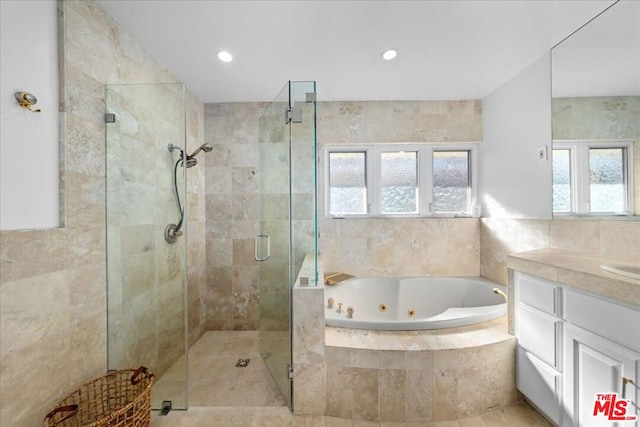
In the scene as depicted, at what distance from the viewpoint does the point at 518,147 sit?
2.24 metres

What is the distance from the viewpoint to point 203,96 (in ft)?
8.29

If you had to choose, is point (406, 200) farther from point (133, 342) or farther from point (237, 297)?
point (133, 342)

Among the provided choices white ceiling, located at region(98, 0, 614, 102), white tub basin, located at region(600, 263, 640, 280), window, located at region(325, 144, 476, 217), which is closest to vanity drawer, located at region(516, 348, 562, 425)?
white tub basin, located at region(600, 263, 640, 280)

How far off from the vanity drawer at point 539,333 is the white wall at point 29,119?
2.60 m

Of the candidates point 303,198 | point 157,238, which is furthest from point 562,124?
point 157,238

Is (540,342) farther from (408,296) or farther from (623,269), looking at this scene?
(408,296)

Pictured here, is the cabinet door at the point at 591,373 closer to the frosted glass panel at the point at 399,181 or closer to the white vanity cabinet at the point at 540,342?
the white vanity cabinet at the point at 540,342

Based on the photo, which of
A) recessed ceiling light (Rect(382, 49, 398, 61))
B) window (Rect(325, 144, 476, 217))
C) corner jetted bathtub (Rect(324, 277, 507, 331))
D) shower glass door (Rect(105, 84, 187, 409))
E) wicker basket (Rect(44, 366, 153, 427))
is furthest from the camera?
window (Rect(325, 144, 476, 217))

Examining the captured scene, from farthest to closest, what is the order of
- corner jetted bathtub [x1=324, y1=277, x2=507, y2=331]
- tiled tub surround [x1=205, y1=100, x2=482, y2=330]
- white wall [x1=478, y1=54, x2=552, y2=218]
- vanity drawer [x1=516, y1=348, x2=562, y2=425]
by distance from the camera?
tiled tub surround [x1=205, y1=100, x2=482, y2=330], corner jetted bathtub [x1=324, y1=277, x2=507, y2=331], white wall [x1=478, y1=54, x2=552, y2=218], vanity drawer [x1=516, y1=348, x2=562, y2=425]

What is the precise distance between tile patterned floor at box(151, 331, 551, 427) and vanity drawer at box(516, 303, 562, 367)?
42 cm

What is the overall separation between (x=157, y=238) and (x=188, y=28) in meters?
1.32

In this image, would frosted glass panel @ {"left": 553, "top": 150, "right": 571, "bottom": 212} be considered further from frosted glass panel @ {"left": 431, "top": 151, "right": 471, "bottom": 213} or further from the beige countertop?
frosted glass panel @ {"left": 431, "top": 151, "right": 471, "bottom": 213}

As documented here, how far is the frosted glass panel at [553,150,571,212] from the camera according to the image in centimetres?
186

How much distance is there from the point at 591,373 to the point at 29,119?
2.80m
